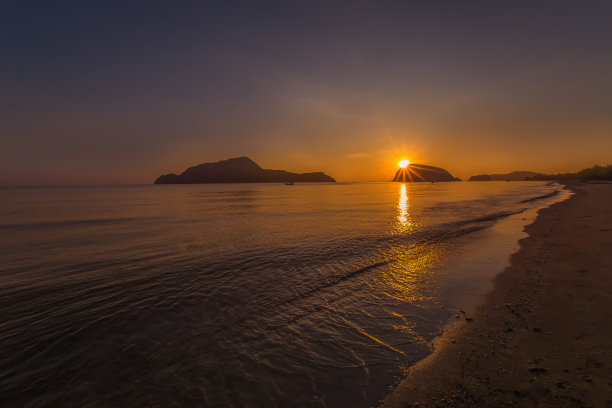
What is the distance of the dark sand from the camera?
159 inches

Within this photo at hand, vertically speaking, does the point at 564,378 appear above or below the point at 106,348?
above

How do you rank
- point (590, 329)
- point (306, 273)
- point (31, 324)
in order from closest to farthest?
point (590, 329) < point (31, 324) < point (306, 273)

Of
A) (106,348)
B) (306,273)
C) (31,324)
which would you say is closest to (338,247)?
(306,273)

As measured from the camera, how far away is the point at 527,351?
16.8 feet

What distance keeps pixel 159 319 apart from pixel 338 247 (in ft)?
34.0

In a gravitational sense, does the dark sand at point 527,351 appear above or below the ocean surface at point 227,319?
above

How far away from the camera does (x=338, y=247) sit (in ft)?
50.7

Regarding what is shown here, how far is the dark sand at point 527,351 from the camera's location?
13.3 feet

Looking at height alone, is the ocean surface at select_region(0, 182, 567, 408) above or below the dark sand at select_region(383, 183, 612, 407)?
below

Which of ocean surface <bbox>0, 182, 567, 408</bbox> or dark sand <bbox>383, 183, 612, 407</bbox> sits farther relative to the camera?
ocean surface <bbox>0, 182, 567, 408</bbox>

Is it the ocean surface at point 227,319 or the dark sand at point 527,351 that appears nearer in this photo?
the dark sand at point 527,351

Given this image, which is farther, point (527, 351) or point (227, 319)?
point (227, 319)

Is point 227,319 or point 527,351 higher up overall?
point 527,351

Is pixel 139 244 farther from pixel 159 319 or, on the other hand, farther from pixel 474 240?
pixel 474 240
